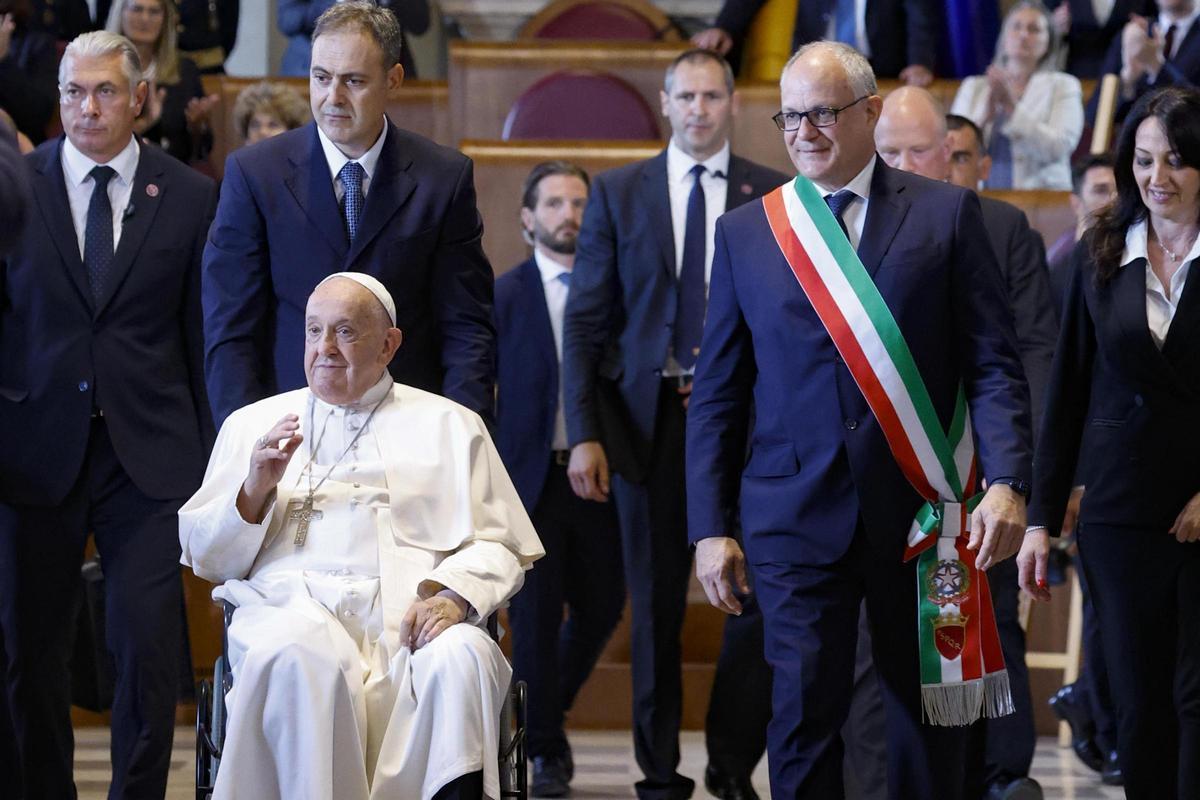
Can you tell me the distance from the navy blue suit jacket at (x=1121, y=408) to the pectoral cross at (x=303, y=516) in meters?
Result: 1.50

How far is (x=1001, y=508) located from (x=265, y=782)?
4.65ft

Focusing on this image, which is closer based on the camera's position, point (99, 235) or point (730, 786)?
point (99, 235)

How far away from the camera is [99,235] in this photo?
15.5 ft

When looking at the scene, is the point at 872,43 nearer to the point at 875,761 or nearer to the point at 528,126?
the point at 528,126

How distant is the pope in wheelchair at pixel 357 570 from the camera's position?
358 centimetres

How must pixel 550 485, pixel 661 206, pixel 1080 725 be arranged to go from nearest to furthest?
pixel 661 206 < pixel 550 485 < pixel 1080 725

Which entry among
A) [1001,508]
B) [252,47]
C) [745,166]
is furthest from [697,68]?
[252,47]

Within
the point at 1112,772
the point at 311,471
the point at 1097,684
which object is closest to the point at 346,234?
the point at 311,471

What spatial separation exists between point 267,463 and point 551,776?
209 centimetres

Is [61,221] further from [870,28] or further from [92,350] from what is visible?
[870,28]

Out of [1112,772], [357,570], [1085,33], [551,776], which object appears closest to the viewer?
[357,570]

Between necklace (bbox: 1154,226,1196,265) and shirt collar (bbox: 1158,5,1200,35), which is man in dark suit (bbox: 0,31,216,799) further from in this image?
shirt collar (bbox: 1158,5,1200,35)

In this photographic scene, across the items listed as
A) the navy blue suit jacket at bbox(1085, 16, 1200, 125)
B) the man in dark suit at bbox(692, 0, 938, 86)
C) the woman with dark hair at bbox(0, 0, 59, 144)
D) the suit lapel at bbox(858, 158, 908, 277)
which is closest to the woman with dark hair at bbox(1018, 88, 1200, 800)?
the suit lapel at bbox(858, 158, 908, 277)

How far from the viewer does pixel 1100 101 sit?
8.47 metres
